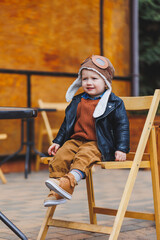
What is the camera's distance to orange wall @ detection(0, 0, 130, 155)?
7.43 meters

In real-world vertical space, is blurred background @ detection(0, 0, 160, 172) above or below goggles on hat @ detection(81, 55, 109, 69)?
below

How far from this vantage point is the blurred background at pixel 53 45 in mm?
7438

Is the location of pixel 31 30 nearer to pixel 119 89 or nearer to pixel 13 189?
pixel 119 89

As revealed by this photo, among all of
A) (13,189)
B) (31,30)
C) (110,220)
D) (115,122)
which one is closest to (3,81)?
(31,30)

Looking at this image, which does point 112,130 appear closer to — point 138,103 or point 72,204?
Result: point 138,103

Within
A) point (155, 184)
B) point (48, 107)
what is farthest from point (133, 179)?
point (48, 107)

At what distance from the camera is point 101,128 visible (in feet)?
11.1

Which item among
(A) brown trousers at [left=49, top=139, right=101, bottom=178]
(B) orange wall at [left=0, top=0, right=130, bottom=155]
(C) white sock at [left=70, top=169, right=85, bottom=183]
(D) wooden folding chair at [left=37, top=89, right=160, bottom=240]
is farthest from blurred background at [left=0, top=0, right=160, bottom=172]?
(C) white sock at [left=70, top=169, right=85, bottom=183]

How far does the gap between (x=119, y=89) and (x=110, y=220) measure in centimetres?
469

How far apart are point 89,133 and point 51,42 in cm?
466

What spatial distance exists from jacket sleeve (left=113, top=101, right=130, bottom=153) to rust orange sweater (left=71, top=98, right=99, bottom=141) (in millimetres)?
163

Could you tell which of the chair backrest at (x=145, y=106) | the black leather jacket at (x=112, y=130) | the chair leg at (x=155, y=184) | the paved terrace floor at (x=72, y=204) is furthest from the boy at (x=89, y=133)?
the paved terrace floor at (x=72, y=204)

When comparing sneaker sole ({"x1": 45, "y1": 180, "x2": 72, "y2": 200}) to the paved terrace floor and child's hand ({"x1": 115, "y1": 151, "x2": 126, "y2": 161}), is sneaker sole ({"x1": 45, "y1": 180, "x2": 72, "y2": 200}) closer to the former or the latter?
child's hand ({"x1": 115, "y1": 151, "x2": 126, "y2": 161})

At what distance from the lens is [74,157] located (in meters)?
3.29
